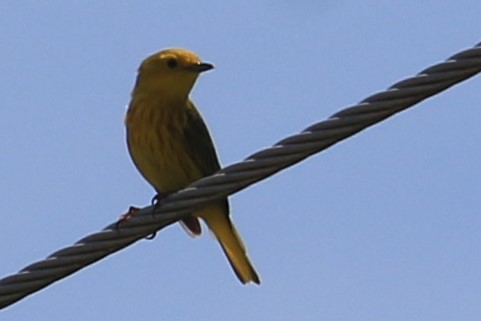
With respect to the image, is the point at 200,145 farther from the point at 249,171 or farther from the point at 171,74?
the point at 249,171

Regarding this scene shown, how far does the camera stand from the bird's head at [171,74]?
9297mm

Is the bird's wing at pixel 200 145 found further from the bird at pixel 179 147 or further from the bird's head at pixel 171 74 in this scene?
the bird's head at pixel 171 74

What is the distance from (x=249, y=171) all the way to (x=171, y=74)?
3.75 meters

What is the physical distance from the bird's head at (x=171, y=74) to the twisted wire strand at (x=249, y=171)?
3091 mm

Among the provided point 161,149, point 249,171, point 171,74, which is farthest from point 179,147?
point 249,171

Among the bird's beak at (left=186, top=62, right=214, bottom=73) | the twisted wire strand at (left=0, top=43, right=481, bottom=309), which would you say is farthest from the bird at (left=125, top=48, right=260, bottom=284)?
the twisted wire strand at (left=0, top=43, right=481, bottom=309)

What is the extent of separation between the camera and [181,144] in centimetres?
902

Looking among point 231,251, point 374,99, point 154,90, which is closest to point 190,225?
point 231,251

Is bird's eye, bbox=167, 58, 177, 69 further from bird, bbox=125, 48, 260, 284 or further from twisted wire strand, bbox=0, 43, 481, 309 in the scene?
twisted wire strand, bbox=0, 43, 481, 309

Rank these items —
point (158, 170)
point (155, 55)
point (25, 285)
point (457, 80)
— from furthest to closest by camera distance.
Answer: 1. point (155, 55)
2. point (158, 170)
3. point (25, 285)
4. point (457, 80)

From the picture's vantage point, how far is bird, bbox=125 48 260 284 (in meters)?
8.95

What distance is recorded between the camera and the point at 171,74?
30.8 feet

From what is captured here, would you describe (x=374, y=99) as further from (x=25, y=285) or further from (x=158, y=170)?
(x=158, y=170)

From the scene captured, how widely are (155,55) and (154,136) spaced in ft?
2.91
